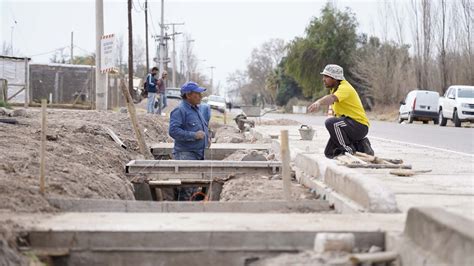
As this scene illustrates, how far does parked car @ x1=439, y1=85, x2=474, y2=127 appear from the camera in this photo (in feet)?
94.4

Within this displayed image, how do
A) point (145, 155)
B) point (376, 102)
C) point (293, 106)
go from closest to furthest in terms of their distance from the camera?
point (145, 155)
point (376, 102)
point (293, 106)

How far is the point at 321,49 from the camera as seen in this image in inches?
2677

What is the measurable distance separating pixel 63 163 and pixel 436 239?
597cm

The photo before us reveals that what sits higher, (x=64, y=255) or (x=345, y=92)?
(x=345, y=92)

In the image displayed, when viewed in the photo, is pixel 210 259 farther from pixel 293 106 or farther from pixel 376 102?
pixel 293 106

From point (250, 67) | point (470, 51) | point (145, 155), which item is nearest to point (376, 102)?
point (470, 51)

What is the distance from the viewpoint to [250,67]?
436 feet

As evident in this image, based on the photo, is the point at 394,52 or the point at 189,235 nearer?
the point at 189,235

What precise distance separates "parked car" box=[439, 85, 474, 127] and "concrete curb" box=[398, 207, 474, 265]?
25.2m

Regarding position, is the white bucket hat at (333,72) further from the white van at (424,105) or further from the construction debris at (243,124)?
the white van at (424,105)

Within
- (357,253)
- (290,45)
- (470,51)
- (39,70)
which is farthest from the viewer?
(290,45)

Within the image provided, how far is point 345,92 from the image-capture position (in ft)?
32.3

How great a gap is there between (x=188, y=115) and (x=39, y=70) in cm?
2734

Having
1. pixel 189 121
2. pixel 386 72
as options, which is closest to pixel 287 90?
pixel 386 72
